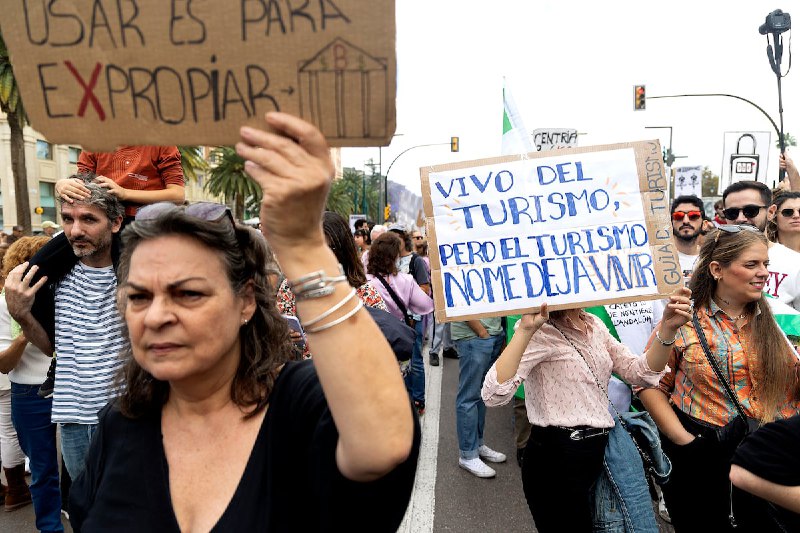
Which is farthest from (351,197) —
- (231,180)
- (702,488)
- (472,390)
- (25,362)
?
(702,488)

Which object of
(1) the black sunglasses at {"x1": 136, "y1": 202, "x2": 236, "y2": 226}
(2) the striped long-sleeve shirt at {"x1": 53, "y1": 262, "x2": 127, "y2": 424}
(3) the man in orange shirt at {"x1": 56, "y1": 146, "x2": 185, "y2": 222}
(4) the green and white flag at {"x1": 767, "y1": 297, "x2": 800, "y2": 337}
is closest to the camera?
(1) the black sunglasses at {"x1": 136, "y1": 202, "x2": 236, "y2": 226}

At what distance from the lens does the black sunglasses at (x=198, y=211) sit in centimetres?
137

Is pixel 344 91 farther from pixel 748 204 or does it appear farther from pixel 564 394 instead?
pixel 748 204

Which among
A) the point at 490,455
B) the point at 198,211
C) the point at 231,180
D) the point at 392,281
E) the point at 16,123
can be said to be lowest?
the point at 490,455

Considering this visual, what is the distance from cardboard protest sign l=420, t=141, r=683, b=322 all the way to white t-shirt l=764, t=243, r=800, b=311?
1568 mm

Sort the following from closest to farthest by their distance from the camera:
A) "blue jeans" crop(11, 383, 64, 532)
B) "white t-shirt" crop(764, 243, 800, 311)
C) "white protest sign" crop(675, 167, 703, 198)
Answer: "blue jeans" crop(11, 383, 64, 532)
"white t-shirt" crop(764, 243, 800, 311)
"white protest sign" crop(675, 167, 703, 198)

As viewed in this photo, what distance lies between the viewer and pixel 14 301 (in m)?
2.69

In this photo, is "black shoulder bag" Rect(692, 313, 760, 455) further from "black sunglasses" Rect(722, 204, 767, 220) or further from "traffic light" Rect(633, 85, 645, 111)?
"traffic light" Rect(633, 85, 645, 111)

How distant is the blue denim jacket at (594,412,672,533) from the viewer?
252 centimetres

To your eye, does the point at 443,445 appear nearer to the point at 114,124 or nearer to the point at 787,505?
the point at 787,505

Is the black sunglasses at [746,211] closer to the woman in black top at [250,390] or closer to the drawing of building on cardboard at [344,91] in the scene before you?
the woman in black top at [250,390]

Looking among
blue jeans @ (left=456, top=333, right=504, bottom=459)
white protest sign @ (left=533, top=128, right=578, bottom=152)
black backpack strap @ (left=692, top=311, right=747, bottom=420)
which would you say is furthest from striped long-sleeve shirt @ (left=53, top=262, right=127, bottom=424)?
white protest sign @ (left=533, top=128, right=578, bottom=152)

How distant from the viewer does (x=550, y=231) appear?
265cm

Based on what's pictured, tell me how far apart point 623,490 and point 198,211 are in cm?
222
